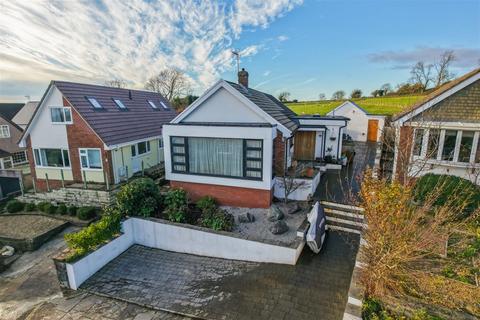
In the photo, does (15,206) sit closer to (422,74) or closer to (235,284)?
(235,284)

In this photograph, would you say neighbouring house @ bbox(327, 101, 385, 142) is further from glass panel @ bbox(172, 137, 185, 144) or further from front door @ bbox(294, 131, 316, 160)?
glass panel @ bbox(172, 137, 185, 144)

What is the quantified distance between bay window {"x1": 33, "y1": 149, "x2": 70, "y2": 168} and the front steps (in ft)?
55.3

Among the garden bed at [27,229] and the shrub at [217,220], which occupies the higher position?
the shrub at [217,220]

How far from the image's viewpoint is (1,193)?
21.1 metres

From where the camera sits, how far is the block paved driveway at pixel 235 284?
21.9ft

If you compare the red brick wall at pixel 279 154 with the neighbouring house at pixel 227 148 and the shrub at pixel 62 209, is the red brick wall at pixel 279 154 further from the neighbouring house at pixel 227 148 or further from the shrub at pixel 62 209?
the shrub at pixel 62 209

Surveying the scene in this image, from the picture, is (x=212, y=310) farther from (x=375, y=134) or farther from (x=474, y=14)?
(x=375, y=134)

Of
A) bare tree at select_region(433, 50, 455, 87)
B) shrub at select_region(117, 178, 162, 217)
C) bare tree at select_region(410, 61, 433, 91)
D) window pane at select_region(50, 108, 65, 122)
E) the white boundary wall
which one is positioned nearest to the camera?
the white boundary wall

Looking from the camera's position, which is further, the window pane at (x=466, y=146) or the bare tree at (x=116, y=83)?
the bare tree at (x=116, y=83)

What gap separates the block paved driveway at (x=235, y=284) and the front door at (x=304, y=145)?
826cm

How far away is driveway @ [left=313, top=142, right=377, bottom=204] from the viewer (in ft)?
37.7

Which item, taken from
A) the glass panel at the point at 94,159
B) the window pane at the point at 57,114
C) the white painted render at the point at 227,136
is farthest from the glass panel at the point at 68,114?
the white painted render at the point at 227,136

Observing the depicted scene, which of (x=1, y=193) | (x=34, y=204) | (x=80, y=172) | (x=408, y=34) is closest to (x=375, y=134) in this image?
(x=408, y=34)

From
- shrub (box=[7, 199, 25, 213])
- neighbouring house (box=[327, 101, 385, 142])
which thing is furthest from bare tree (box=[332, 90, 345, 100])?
shrub (box=[7, 199, 25, 213])
